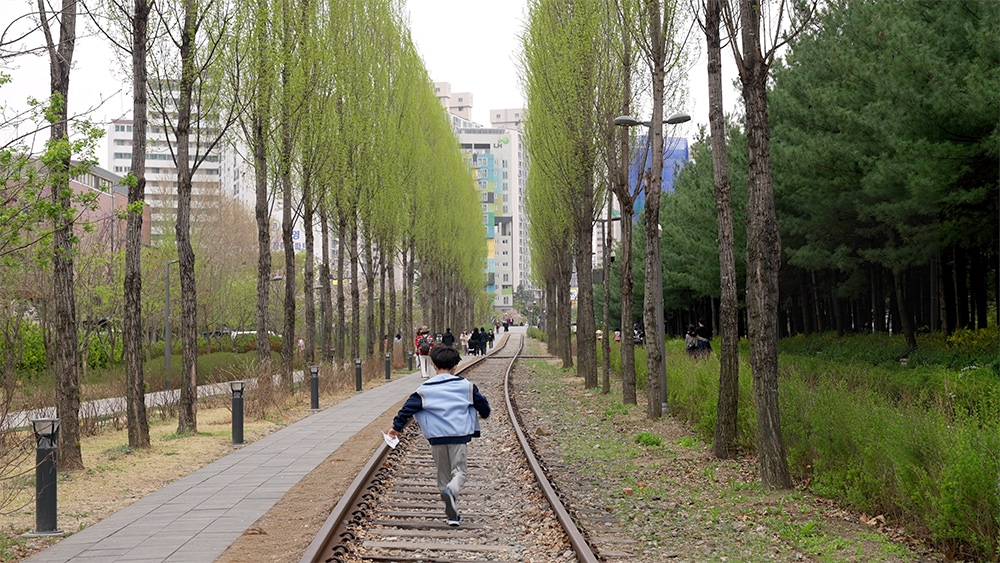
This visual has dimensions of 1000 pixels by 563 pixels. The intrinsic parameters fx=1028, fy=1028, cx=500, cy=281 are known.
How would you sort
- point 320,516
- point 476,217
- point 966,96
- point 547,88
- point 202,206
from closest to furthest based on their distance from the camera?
point 320,516
point 966,96
point 547,88
point 476,217
point 202,206

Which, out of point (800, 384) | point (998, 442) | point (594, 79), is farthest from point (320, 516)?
point (594, 79)

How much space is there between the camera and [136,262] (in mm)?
16703

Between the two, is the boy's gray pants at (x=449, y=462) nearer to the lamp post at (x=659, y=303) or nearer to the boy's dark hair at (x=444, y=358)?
the boy's dark hair at (x=444, y=358)

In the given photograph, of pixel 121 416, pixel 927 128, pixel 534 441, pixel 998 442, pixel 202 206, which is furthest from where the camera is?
pixel 202 206

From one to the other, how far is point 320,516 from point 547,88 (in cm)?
2056

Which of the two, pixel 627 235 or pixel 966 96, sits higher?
pixel 966 96

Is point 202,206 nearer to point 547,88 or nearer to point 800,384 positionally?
point 547,88

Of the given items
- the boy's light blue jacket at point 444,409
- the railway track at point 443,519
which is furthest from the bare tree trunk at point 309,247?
the boy's light blue jacket at point 444,409

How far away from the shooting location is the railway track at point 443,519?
337 inches

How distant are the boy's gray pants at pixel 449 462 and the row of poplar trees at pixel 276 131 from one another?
432 cm

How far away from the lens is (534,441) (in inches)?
701

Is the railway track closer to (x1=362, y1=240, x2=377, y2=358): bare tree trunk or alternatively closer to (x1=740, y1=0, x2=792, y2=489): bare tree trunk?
(x1=740, y1=0, x2=792, y2=489): bare tree trunk

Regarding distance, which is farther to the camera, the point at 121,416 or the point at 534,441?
the point at 121,416

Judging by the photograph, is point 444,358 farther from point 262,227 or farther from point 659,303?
point 262,227
